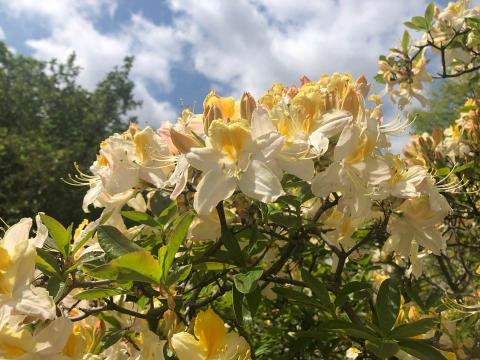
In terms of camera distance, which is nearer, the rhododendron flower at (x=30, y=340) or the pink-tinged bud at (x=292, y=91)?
the rhododendron flower at (x=30, y=340)

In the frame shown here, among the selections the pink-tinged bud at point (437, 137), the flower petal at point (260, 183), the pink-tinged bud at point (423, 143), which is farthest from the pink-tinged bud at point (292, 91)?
the pink-tinged bud at point (437, 137)

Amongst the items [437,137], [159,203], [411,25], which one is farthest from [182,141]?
[411,25]

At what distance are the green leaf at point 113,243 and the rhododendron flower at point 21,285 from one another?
5.1 inches

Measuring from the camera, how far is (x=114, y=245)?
35.1 inches

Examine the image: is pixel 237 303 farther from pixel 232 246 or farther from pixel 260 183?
pixel 260 183

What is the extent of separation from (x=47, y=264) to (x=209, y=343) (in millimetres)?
336

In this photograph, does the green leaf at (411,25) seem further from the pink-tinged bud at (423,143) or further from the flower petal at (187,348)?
the flower petal at (187,348)

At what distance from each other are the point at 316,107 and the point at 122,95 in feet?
63.0

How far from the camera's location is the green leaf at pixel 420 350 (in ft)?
2.98

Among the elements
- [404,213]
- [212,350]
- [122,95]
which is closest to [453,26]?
[404,213]

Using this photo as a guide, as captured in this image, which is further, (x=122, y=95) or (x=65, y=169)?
(x=122, y=95)

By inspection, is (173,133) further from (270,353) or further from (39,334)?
(270,353)

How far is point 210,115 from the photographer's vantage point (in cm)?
97

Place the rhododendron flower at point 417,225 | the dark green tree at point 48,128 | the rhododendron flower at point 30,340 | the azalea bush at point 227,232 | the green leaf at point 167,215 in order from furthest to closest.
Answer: the dark green tree at point 48,128
the green leaf at point 167,215
the rhododendron flower at point 417,225
the azalea bush at point 227,232
the rhododendron flower at point 30,340
